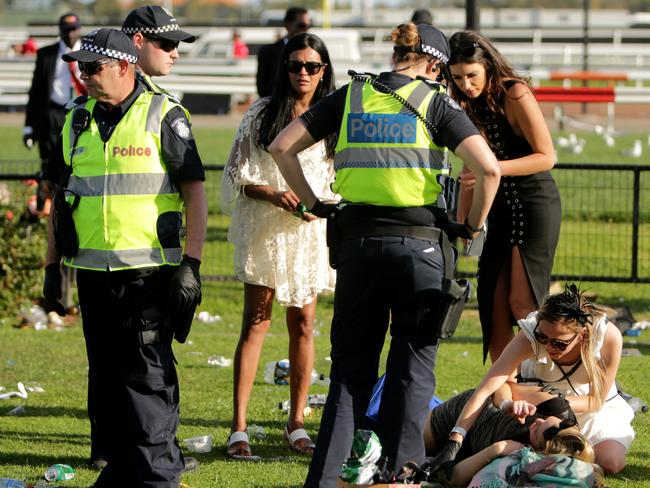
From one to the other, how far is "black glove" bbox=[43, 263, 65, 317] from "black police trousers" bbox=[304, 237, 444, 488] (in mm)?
1187

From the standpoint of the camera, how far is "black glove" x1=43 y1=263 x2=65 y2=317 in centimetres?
521

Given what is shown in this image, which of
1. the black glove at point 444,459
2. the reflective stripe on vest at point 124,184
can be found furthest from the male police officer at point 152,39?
the black glove at point 444,459

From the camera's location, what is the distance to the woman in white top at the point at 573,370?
5438mm

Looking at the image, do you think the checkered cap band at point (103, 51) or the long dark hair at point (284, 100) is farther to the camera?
the long dark hair at point (284, 100)

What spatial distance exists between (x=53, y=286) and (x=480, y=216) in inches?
70.9

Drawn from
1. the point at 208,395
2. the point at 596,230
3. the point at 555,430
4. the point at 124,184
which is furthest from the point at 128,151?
the point at 596,230

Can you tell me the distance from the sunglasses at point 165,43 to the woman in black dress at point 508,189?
4.13 ft

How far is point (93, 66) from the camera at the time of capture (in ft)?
16.3

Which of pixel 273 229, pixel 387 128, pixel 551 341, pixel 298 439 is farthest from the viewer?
pixel 273 229

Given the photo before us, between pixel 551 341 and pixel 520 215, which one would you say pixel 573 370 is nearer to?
pixel 551 341

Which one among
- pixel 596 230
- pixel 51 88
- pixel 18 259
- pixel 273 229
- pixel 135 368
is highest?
pixel 51 88

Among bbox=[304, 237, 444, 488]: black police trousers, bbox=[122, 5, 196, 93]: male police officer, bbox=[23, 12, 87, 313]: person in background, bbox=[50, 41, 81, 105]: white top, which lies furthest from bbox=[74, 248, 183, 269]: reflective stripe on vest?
bbox=[50, 41, 81, 105]: white top

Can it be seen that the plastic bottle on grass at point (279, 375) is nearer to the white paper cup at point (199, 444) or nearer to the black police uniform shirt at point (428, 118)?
the white paper cup at point (199, 444)

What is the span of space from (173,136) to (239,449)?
176 centimetres
